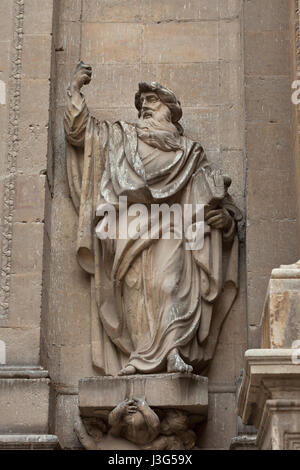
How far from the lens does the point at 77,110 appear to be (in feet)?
33.7

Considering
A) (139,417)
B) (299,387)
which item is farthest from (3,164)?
(299,387)

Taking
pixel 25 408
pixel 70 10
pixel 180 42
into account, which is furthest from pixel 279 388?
pixel 70 10

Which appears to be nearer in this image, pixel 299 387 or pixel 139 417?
pixel 299 387

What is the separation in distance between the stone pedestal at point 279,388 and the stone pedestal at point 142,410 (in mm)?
2334

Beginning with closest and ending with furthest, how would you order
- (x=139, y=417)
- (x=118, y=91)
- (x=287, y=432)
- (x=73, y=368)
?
(x=287, y=432), (x=139, y=417), (x=73, y=368), (x=118, y=91)

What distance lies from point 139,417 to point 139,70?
3581mm

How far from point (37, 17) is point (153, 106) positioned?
152 centimetres

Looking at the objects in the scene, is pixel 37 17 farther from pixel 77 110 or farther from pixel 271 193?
pixel 271 193

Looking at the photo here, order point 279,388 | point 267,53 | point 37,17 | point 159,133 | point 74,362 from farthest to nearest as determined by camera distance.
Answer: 1. point 37,17
2. point 267,53
3. point 159,133
4. point 74,362
5. point 279,388

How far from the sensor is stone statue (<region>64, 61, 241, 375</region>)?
31.4 feet

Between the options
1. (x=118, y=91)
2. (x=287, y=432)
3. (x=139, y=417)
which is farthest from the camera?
(x=118, y=91)

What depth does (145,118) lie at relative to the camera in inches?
407

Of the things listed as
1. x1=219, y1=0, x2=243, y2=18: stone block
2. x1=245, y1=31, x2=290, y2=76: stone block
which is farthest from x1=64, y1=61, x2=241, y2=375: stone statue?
x1=219, y1=0, x2=243, y2=18: stone block

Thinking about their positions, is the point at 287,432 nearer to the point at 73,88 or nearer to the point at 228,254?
the point at 228,254
